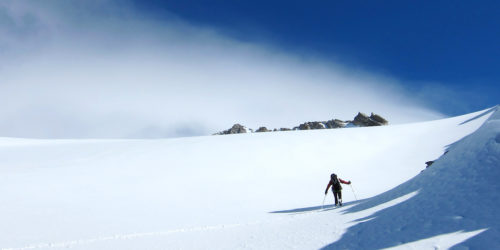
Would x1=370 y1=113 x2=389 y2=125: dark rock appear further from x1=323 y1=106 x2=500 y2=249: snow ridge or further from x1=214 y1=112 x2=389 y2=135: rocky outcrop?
x1=323 y1=106 x2=500 y2=249: snow ridge

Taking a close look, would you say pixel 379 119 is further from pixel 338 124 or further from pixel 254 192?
pixel 254 192

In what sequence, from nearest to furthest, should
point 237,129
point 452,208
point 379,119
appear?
point 452,208 < point 379,119 < point 237,129

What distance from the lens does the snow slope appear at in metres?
9.64

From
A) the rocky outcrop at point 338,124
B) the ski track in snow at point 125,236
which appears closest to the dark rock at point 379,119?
the rocky outcrop at point 338,124

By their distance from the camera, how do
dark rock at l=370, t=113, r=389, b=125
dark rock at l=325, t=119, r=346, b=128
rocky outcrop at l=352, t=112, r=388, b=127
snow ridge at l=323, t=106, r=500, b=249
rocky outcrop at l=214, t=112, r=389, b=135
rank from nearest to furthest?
snow ridge at l=323, t=106, r=500, b=249
dark rock at l=370, t=113, r=389, b=125
rocky outcrop at l=352, t=112, r=388, b=127
rocky outcrop at l=214, t=112, r=389, b=135
dark rock at l=325, t=119, r=346, b=128

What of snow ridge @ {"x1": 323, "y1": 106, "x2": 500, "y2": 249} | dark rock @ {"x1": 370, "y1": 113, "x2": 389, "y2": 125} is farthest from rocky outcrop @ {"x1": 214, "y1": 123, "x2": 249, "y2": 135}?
snow ridge @ {"x1": 323, "y1": 106, "x2": 500, "y2": 249}

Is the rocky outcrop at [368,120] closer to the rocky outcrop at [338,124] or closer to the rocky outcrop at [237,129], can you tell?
the rocky outcrop at [338,124]

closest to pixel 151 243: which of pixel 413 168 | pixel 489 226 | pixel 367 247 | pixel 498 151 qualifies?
pixel 367 247

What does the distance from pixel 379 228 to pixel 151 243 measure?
693 cm

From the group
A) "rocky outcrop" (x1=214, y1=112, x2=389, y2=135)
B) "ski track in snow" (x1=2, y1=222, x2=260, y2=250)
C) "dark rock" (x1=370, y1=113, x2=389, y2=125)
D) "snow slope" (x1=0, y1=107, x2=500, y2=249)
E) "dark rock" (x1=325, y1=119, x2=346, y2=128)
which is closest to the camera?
"snow slope" (x1=0, y1=107, x2=500, y2=249)

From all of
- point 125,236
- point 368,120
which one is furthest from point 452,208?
point 368,120

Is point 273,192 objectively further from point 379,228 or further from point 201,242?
point 379,228

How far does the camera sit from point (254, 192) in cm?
2183

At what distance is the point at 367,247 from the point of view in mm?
8492
